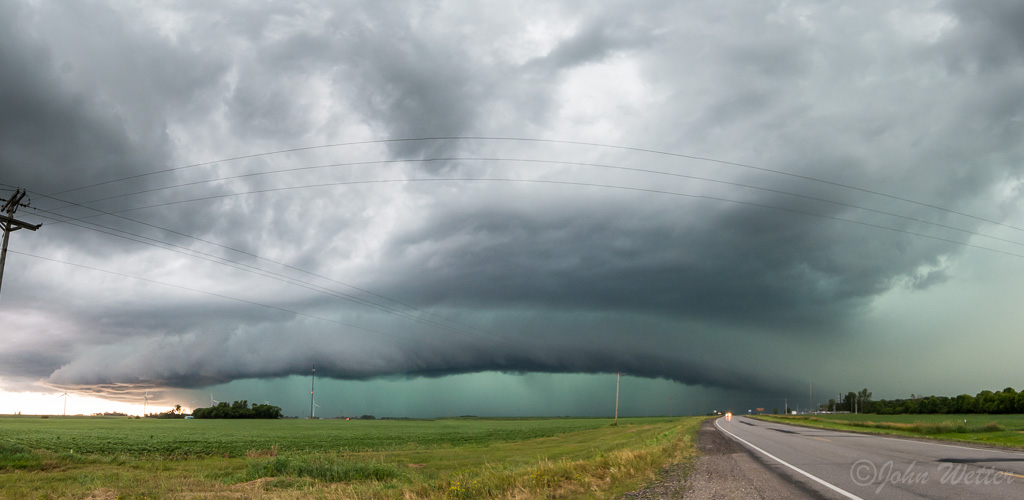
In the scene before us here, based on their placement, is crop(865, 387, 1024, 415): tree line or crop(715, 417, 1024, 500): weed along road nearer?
crop(715, 417, 1024, 500): weed along road

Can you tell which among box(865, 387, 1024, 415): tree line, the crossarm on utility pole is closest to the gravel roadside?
the crossarm on utility pole

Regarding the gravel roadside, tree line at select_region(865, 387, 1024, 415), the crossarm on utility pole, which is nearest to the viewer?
the gravel roadside

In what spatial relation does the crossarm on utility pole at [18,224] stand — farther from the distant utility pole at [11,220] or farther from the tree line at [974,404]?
the tree line at [974,404]

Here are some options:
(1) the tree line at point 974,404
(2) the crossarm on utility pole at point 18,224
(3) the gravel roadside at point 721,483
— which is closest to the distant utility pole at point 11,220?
(2) the crossarm on utility pole at point 18,224

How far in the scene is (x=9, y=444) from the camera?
3397 cm

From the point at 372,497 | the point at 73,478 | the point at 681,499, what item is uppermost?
the point at 681,499

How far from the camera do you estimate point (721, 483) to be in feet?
49.3

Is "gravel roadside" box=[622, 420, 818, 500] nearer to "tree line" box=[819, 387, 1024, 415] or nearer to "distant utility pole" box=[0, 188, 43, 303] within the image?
"distant utility pole" box=[0, 188, 43, 303]

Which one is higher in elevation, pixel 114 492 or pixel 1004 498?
pixel 1004 498

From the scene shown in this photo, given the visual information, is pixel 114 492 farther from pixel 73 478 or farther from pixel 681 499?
pixel 681 499

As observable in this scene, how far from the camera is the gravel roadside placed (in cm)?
1292

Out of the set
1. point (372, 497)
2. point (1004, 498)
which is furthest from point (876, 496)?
point (372, 497)

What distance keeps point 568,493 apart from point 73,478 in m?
27.6

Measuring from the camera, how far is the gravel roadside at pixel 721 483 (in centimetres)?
1292
